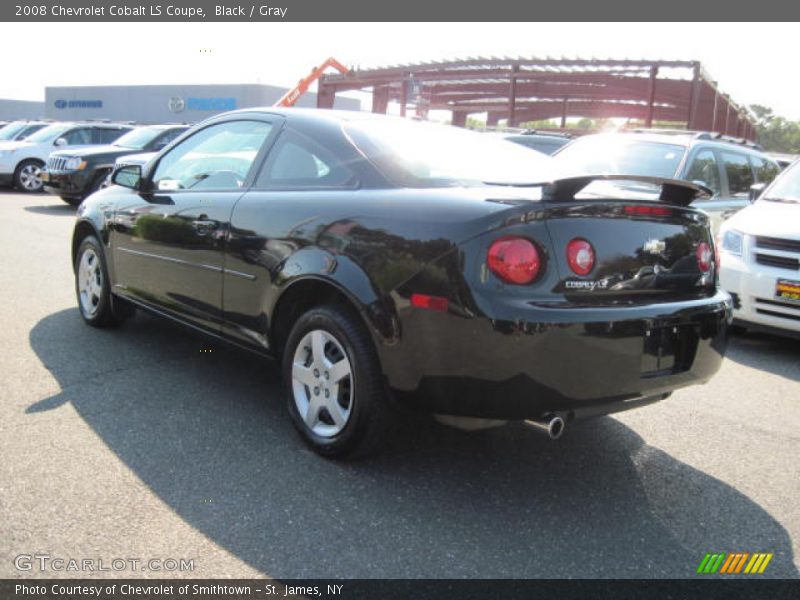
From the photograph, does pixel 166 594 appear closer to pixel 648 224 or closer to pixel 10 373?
pixel 648 224

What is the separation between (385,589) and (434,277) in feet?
3.79

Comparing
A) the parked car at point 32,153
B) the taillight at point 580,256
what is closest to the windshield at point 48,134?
the parked car at point 32,153

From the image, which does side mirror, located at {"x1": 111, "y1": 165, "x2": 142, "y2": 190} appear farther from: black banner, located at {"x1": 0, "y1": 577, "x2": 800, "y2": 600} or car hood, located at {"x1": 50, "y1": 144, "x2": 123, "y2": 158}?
car hood, located at {"x1": 50, "y1": 144, "x2": 123, "y2": 158}

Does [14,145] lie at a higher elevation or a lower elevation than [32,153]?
higher

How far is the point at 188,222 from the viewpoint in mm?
4270

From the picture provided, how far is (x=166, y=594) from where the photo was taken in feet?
7.88

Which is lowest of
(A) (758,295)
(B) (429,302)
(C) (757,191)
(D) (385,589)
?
(D) (385,589)

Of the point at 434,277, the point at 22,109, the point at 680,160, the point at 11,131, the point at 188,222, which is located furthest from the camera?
the point at 22,109

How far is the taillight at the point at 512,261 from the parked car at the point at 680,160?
15.2 ft

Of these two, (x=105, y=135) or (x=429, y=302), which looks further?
(x=105, y=135)

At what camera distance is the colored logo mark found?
2686 mm

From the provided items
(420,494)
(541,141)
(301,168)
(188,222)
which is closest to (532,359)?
(420,494)

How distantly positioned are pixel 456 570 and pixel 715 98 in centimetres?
2393

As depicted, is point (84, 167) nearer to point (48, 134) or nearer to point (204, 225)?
point (48, 134)
